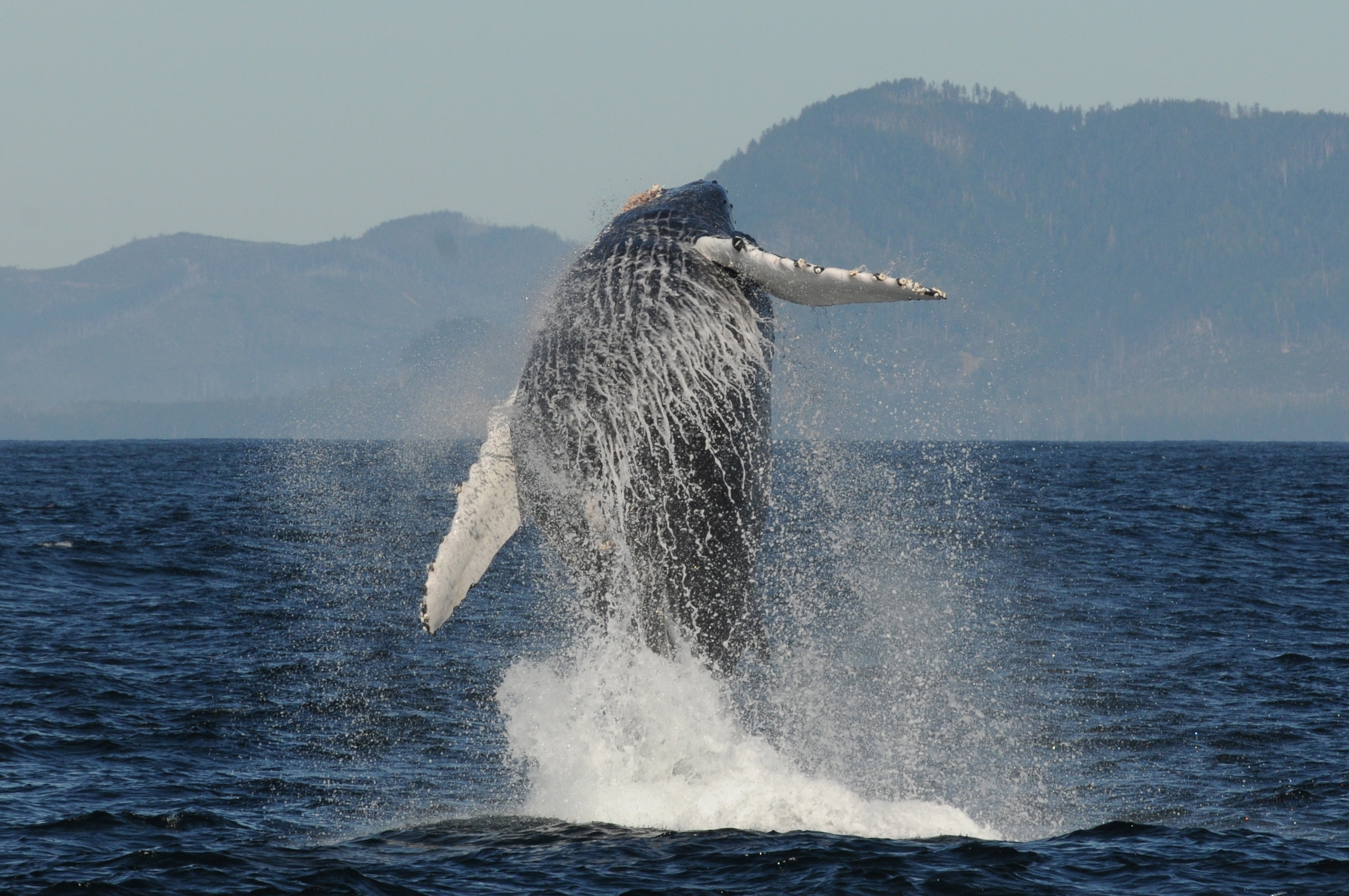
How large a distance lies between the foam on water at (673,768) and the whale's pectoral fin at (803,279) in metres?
3.20

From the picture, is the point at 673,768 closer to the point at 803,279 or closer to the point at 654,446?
the point at 654,446

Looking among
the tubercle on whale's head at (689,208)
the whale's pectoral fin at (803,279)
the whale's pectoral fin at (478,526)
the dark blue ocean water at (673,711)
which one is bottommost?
the dark blue ocean water at (673,711)

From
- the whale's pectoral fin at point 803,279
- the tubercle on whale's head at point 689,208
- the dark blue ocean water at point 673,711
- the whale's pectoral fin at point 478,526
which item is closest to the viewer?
the whale's pectoral fin at point 803,279

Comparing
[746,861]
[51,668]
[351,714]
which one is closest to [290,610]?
[51,668]

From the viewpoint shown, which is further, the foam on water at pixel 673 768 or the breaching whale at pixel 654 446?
the foam on water at pixel 673 768

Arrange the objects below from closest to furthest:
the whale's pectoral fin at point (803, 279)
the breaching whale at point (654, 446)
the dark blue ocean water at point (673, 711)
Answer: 1. the whale's pectoral fin at point (803, 279)
2. the dark blue ocean water at point (673, 711)
3. the breaching whale at point (654, 446)

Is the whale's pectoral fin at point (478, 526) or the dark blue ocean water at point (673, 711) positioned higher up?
the whale's pectoral fin at point (478, 526)

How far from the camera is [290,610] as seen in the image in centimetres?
2677

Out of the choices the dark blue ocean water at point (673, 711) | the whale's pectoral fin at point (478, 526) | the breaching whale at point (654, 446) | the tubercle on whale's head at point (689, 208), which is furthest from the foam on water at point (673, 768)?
the tubercle on whale's head at point (689, 208)

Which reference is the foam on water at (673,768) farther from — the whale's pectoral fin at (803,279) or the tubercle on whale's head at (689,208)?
the tubercle on whale's head at (689,208)

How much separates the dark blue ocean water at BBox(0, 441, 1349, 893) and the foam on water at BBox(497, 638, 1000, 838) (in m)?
0.08

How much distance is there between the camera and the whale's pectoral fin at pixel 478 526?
11.8m

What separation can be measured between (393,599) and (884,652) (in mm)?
10517

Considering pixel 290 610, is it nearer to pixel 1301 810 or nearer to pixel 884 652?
pixel 884 652
